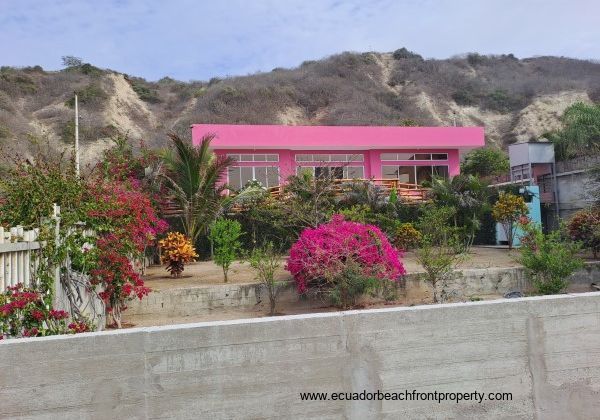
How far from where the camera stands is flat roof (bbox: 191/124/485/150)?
22781mm

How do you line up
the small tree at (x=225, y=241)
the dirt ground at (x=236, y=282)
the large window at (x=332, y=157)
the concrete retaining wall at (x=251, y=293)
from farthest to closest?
the large window at (x=332, y=157) → the small tree at (x=225, y=241) → the concrete retaining wall at (x=251, y=293) → the dirt ground at (x=236, y=282)

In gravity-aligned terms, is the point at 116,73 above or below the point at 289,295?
above

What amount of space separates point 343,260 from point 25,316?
6427mm

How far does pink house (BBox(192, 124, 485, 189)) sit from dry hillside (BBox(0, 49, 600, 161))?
21.8m

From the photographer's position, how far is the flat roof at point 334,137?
2278cm

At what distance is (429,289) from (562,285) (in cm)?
280

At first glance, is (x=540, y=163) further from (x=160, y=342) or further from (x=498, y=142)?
(x=498, y=142)

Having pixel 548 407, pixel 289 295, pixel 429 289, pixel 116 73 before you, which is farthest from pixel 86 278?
pixel 116 73

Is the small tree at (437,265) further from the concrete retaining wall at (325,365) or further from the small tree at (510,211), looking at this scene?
the small tree at (510,211)

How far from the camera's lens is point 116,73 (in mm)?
58375

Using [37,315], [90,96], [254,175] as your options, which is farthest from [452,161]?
[90,96]

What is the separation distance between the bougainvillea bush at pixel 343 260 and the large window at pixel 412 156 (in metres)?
15.9

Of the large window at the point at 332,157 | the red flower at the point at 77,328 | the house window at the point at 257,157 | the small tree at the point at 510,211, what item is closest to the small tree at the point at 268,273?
the red flower at the point at 77,328

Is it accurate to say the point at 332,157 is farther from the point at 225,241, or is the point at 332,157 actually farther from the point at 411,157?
the point at 225,241
